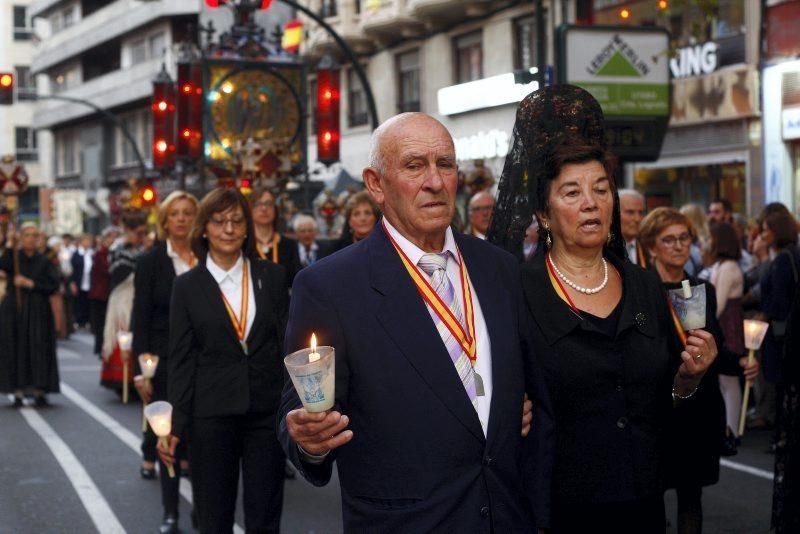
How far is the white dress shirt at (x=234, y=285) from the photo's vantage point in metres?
6.88

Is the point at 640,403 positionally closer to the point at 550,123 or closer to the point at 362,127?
the point at 550,123

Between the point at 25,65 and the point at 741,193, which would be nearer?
the point at 741,193

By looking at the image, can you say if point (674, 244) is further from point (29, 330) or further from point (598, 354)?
point (29, 330)

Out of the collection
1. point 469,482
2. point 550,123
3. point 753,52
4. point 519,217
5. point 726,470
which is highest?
point 753,52

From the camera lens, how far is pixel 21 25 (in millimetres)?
80562

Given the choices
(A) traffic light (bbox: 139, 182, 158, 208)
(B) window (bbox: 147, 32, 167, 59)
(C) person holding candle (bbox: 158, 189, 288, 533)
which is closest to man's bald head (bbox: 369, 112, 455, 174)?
(C) person holding candle (bbox: 158, 189, 288, 533)

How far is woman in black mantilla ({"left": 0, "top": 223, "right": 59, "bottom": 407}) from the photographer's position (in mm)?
16250

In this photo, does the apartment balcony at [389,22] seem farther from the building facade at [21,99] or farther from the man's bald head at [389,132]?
the building facade at [21,99]

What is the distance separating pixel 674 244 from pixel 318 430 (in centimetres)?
446

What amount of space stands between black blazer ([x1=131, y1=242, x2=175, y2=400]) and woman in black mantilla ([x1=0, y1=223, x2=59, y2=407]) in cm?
778

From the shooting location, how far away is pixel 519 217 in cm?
548

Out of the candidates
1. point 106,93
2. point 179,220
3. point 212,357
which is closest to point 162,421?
point 212,357

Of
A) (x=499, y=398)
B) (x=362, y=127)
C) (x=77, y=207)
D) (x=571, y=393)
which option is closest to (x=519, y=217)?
(x=571, y=393)

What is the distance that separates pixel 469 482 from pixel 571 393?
79cm
